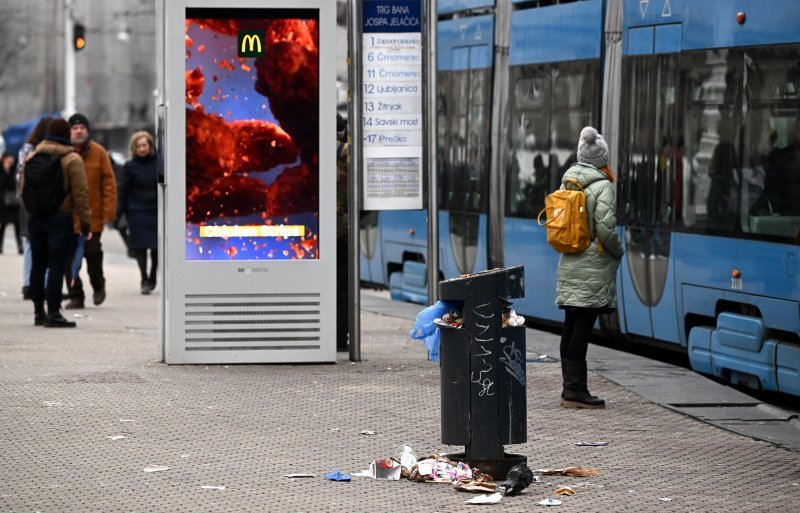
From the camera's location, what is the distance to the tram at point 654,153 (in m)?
10.3

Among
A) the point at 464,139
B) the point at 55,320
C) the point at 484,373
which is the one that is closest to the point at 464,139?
the point at 464,139

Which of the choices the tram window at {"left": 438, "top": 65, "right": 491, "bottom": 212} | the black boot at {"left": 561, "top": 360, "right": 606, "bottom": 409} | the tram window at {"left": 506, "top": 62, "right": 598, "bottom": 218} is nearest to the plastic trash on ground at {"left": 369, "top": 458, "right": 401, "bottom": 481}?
the black boot at {"left": 561, "top": 360, "right": 606, "bottom": 409}

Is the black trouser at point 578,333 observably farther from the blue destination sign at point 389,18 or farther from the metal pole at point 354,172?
the blue destination sign at point 389,18

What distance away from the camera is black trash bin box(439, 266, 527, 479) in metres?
7.20

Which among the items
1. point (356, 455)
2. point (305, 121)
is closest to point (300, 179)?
point (305, 121)

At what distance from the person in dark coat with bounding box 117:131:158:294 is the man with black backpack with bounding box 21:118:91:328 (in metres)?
3.51

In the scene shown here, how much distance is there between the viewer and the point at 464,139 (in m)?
15.8

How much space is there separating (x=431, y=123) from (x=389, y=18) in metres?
0.79

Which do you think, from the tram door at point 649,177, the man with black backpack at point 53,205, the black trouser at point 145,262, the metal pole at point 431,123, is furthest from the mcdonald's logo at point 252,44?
the black trouser at point 145,262

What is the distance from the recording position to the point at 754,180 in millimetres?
10625

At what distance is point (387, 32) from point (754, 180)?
106 inches

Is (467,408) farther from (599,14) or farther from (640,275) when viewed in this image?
(599,14)

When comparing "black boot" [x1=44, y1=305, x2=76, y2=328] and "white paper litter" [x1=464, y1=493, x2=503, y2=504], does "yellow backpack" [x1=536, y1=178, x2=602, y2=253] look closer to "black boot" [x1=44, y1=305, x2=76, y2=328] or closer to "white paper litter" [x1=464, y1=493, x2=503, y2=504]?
"white paper litter" [x1=464, y1=493, x2=503, y2=504]

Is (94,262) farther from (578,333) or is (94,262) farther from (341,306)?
(578,333)
